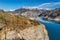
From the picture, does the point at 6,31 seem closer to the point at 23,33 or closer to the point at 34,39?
the point at 23,33

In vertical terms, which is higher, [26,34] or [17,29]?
[17,29]

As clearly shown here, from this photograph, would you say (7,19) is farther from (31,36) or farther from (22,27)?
(31,36)

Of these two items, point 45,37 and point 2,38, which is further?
point 45,37

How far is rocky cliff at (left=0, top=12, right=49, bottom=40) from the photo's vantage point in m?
11.5

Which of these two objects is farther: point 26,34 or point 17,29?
point 26,34

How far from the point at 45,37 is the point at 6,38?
373 centimetres

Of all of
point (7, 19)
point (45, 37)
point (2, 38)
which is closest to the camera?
point (2, 38)

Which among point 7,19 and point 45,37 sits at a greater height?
point 7,19

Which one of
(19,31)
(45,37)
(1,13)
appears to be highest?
(1,13)

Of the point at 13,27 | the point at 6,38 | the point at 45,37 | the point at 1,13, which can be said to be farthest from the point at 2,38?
the point at 45,37

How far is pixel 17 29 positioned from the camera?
11.7 meters

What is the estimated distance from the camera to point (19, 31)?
464 inches

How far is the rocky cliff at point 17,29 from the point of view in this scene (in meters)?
11.5

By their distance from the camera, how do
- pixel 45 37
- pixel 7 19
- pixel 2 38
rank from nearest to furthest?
pixel 2 38, pixel 7 19, pixel 45 37
